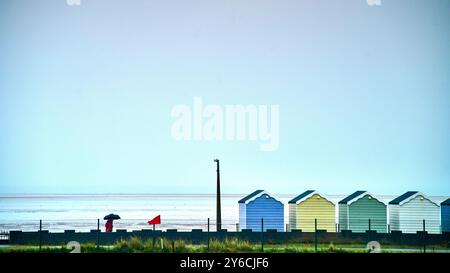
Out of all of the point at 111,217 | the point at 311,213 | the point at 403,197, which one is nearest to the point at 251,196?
the point at 311,213

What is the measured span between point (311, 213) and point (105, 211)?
7.19 feet

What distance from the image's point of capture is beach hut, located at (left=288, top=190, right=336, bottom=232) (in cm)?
706

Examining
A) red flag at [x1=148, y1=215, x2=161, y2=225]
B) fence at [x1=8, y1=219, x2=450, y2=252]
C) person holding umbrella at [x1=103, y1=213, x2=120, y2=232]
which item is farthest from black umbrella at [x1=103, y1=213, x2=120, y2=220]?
red flag at [x1=148, y1=215, x2=161, y2=225]

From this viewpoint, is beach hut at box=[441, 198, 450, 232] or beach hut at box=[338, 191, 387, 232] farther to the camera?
beach hut at box=[338, 191, 387, 232]

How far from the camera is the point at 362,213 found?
23.8ft

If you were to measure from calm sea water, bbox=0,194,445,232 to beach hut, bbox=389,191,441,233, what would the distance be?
0.17m

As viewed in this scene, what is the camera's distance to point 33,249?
659cm

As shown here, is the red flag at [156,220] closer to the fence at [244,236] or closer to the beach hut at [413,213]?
the fence at [244,236]

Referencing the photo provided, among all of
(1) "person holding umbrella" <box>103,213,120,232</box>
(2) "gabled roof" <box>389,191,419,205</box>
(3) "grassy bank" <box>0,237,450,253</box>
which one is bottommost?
(3) "grassy bank" <box>0,237,450,253</box>

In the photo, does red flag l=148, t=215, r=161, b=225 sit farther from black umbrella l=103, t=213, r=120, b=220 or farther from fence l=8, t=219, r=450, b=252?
black umbrella l=103, t=213, r=120, b=220

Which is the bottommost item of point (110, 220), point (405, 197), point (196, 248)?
point (196, 248)

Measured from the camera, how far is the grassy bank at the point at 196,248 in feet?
20.7

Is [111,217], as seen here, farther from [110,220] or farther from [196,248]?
[196,248]
